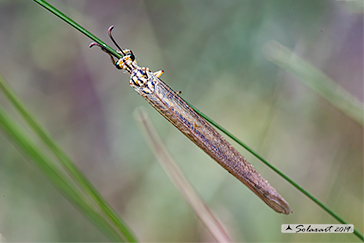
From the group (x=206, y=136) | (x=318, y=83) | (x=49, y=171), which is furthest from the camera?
(x=318, y=83)

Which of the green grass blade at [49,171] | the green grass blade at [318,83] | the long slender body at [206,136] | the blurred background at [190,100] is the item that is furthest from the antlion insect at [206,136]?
the green grass blade at [318,83]

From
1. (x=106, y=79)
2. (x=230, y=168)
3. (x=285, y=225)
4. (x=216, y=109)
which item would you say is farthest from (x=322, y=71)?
(x=106, y=79)

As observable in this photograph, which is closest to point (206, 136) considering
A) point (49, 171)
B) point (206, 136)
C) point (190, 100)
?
point (206, 136)

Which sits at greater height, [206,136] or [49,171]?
[49,171]

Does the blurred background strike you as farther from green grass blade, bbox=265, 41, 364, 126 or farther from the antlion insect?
the antlion insect

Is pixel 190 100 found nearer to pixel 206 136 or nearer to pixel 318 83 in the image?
pixel 318 83

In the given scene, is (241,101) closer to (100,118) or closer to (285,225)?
(285,225)

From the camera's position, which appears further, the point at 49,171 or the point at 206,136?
the point at 206,136
